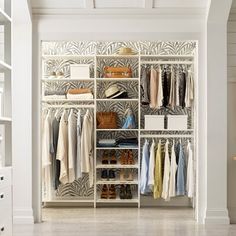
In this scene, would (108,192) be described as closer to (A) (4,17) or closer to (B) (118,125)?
(B) (118,125)

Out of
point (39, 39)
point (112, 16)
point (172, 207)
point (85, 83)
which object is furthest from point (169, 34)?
point (172, 207)

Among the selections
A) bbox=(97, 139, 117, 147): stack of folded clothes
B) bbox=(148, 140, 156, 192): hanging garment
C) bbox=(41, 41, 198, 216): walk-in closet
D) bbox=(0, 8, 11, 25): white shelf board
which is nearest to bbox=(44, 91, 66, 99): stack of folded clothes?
bbox=(41, 41, 198, 216): walk-in closet

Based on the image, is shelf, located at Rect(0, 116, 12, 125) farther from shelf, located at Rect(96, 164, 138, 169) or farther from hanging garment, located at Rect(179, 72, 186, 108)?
hanging garment, located at Rect(179, 72, 186, 108)

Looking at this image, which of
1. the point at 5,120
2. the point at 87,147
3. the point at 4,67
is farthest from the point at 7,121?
the point at 87,147

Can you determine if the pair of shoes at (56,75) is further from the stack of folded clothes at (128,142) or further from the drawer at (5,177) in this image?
the drawer at (5,177)

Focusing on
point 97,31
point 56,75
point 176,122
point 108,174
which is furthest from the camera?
point 56,75

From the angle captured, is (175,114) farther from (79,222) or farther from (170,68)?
(79,222)

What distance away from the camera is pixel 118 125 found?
6.87 meters

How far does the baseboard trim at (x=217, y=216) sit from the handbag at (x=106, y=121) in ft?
6.78

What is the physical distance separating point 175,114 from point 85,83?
1.44 meters

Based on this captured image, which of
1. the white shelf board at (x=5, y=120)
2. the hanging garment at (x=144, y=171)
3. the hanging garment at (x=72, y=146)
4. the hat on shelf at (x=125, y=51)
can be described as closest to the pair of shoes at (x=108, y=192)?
the hanging garment at (x=144, y=171)

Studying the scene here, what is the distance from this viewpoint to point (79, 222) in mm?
5391

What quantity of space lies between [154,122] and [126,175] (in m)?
0.91

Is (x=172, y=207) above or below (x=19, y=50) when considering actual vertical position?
below
